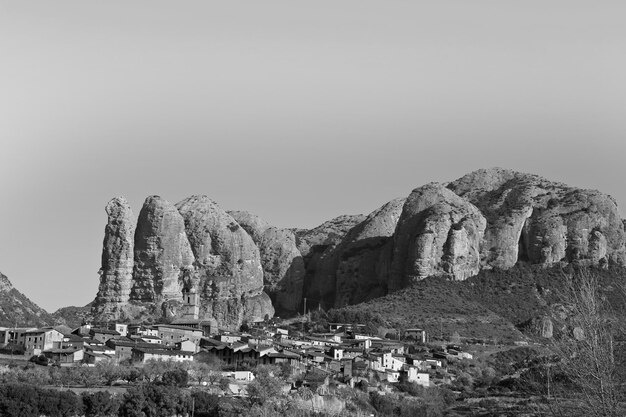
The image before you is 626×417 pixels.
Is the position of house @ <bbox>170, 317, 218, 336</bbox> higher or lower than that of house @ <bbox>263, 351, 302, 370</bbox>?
higher

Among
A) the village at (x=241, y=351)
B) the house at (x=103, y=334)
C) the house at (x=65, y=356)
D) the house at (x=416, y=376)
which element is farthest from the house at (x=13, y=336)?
the house at (x=416, y=376)

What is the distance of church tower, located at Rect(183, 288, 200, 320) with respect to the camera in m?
134

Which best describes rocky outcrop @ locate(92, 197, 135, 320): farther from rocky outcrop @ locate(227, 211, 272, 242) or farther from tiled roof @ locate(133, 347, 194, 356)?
tiled roof @ locate(133, 347, 194, 356)

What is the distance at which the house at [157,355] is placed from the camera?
88.2 metres

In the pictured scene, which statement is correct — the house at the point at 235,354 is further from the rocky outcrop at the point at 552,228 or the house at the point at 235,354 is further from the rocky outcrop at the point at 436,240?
the rocky outcrop at the point at 552,228

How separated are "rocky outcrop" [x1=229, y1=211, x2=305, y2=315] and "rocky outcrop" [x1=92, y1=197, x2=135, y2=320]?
24296 millimetres

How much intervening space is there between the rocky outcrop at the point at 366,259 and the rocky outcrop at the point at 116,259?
2898 cm

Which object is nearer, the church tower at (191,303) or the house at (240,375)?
the house at (240,375)

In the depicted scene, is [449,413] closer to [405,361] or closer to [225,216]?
[405,361]

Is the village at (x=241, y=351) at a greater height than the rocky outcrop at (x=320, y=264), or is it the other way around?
the rocky outcrop at (x=320, y=264)

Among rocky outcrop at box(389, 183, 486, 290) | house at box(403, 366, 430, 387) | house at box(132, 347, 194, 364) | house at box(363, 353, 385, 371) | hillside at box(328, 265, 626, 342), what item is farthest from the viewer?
rocky outcrop at box(389, 183, 486, 290)

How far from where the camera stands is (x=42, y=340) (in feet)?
301

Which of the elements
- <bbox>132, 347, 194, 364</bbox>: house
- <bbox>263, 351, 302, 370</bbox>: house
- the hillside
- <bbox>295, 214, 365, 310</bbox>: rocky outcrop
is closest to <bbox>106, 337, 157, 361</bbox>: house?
<bbox>132, 347, 194, 364</bbox>: house

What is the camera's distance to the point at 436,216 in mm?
145000
